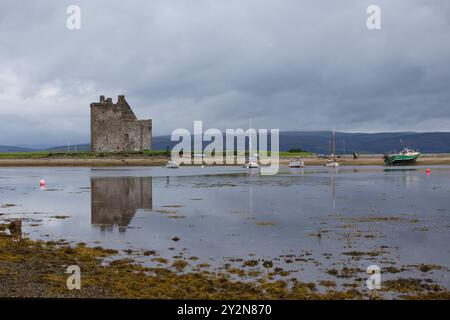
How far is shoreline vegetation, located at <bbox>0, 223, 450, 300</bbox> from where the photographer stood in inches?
396

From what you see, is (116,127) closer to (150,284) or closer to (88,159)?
(88,159)

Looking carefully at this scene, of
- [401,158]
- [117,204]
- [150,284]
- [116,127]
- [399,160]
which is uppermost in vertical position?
[116,127]

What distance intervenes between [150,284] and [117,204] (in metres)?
15.8

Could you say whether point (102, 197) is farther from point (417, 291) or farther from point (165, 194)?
point (417, 291)

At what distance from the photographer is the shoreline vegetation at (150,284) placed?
10055 mm

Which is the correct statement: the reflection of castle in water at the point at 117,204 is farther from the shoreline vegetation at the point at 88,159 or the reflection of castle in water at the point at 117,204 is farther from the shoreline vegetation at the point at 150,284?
the shoreline vegetation at the point at 88,159

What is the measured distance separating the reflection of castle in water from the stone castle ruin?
4833 centimetres

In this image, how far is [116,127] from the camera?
8356 cm

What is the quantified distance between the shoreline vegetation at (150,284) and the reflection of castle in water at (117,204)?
5690 millimetres

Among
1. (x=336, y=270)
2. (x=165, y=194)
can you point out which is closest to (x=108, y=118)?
(x=165, y=194)
